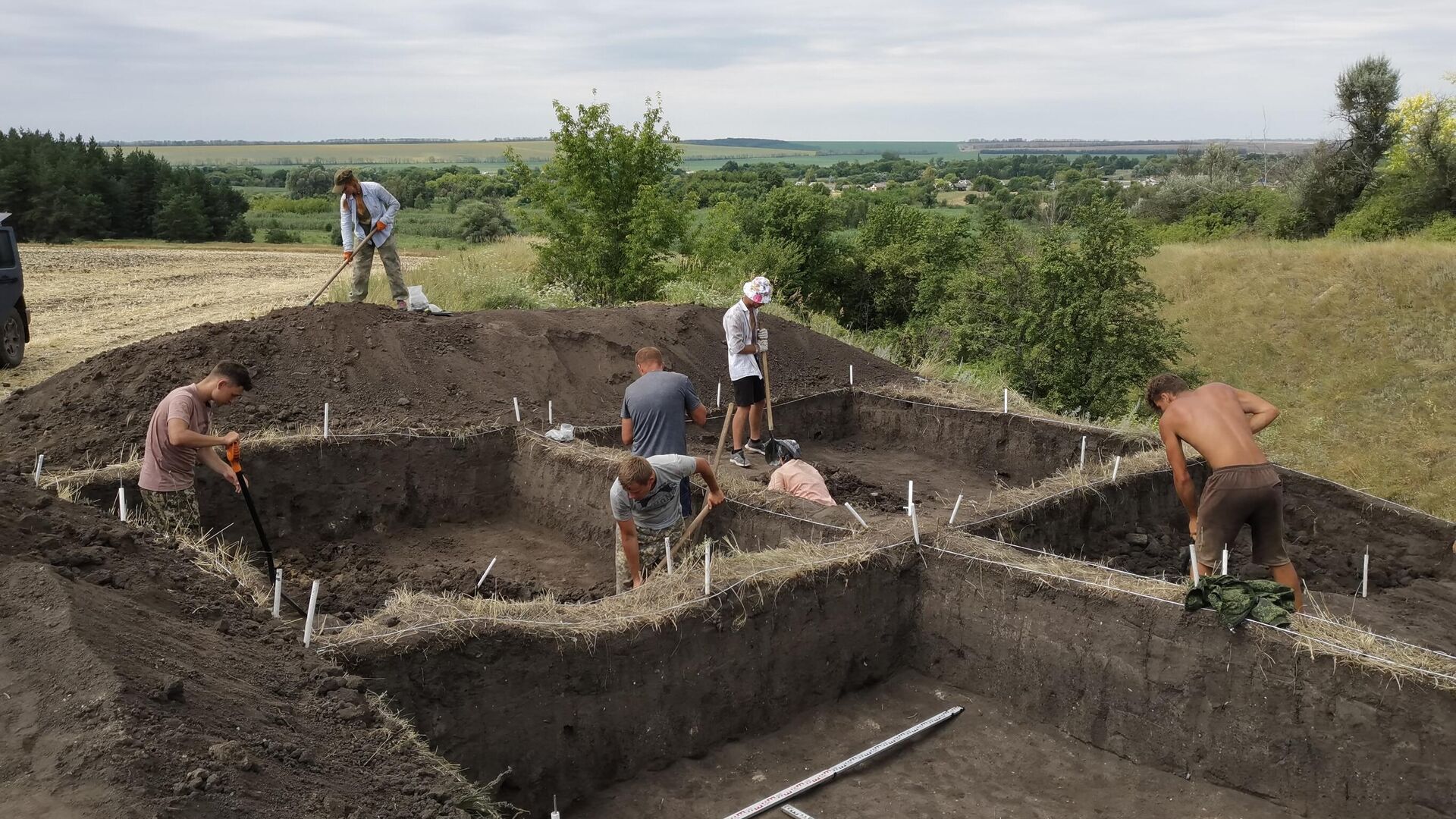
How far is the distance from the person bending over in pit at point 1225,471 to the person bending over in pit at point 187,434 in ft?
17.4

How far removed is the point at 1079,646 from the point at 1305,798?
4.08ft

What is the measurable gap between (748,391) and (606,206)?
8.62m

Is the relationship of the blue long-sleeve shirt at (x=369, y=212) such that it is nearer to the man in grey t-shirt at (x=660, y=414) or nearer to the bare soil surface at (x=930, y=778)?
the man in grey t-shirt at (x=660, y=414)

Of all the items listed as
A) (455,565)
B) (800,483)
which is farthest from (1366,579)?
(455,565)

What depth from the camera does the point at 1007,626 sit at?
20.0 feet

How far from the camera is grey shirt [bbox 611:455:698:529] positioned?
635cm

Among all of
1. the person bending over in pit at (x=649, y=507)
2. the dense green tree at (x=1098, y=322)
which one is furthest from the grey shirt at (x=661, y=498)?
the dense green tree at (x=1098, y=322)

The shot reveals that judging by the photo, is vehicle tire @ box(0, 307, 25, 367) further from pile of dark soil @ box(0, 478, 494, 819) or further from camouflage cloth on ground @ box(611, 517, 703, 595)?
camouflage cloth on ground @ box(611, 517, 703, 595)

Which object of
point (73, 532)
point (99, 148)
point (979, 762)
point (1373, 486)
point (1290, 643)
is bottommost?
point (1373, 486)

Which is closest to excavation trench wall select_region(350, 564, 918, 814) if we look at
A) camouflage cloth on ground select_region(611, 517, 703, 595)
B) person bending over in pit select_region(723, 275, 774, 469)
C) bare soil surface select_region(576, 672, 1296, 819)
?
bare soil surface select_region(576, 672, 1296, 819)

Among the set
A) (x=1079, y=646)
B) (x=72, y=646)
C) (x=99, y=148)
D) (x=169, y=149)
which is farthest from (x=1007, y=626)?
(x=169, y=149)

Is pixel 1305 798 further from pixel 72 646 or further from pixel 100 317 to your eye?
pixel 100 317

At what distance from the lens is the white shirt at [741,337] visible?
9.34m

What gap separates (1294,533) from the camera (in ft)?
28.2
